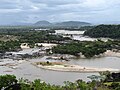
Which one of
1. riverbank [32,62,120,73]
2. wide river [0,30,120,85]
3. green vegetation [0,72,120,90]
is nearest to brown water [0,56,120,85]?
wide river [0,30,120,85]

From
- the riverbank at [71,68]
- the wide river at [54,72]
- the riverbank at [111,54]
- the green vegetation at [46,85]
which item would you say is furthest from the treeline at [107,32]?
the green vegetation at [46,85]

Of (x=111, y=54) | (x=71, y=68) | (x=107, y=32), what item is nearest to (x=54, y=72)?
(x=71, y=68)

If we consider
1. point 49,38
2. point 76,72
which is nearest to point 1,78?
point 76,72

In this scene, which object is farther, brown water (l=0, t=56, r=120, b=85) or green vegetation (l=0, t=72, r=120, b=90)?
brown water (l=0, t=56, r=120, b=85)

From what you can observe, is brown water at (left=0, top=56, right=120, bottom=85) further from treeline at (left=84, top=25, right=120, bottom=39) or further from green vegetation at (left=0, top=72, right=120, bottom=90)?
treeline at (left=84, top=25, right=120, bottom=39)

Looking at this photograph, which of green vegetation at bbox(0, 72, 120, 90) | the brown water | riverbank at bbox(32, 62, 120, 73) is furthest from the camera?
riverbank at bbox(32, 62, 120, 73)

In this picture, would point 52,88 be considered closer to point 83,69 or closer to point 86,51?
point 83,69

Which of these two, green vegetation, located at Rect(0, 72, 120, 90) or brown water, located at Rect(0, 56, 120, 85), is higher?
green vegetation, located at Rect(0, 72, 120, 90)

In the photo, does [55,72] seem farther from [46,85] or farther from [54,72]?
[46,85]
